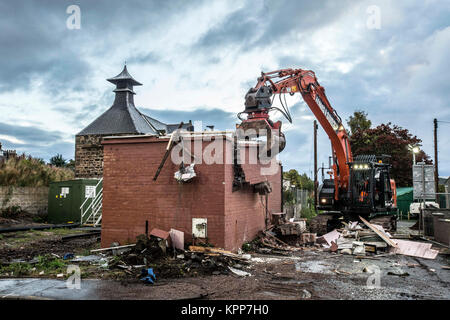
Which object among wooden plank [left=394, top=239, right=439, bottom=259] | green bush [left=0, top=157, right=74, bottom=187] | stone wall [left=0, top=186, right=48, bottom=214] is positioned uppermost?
green bush [left=0, top=157, right=74, bottom=187]

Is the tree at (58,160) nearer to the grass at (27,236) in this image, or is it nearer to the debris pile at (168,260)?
the grass at (27,236)

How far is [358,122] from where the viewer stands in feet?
124

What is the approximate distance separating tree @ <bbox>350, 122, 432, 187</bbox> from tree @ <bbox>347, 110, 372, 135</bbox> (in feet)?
Result: 2.88

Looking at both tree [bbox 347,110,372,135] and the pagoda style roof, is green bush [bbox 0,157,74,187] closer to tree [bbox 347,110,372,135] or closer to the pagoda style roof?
the pagoda style roof

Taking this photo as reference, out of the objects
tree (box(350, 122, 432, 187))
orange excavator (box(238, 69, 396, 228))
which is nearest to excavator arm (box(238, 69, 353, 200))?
orange excavator (box(238, 69, 396, 228))

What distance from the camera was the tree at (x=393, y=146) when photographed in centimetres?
3309

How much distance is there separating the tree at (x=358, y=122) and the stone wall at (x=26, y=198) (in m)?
29.8

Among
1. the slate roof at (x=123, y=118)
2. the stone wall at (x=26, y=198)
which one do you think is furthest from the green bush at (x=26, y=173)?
the slate roof at (x=123, y=118)

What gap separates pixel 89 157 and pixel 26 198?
29.3ft

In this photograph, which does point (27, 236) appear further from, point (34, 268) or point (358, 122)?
point (358, 122)

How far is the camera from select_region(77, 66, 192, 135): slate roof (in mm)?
28672
